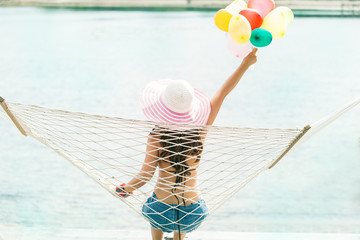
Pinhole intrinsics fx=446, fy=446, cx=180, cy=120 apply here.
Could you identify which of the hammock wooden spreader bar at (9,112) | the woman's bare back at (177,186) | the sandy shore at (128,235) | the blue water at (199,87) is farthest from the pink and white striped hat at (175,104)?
the blue water at (199,87)

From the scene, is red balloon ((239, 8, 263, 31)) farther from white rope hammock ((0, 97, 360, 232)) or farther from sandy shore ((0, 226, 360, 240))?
sandy shore ((0, 226, 360, 240))

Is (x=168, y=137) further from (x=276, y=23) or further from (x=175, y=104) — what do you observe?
(x=276, y=23)

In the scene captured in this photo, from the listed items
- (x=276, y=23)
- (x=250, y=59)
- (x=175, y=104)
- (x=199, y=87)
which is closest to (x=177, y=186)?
(x=175, y=104)

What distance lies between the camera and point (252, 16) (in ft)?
3.98

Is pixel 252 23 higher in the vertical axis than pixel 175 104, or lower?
higher

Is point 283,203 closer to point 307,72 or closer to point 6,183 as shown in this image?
point 6,183

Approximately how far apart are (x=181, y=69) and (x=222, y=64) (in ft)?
3.86

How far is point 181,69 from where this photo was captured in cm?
742

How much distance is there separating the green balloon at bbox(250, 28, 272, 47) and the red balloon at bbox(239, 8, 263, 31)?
1.6 inches

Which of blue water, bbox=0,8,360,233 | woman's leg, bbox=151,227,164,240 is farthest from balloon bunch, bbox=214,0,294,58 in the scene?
blue water, bbox=0,8,360,233

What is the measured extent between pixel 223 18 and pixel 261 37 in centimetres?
14

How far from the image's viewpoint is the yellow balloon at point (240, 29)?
1.17m

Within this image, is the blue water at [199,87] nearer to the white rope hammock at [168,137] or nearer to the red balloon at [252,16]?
the white rope hammock at [168,137]

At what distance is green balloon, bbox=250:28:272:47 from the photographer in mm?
1174
